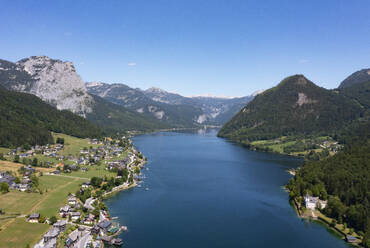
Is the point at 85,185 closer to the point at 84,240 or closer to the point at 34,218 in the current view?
the point at 34,218


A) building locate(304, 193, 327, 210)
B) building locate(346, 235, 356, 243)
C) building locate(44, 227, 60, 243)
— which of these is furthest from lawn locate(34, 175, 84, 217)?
building locate(304, 193, 327, 210)

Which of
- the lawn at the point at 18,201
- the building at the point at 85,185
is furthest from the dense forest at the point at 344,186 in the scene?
the lawn at the point at 18,201

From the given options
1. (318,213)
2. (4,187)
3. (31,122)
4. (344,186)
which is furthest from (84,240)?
(31,122)

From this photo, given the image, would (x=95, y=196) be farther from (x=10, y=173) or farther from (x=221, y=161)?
(x=221, y=161)

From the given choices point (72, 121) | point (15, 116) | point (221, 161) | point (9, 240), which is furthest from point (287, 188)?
point (72, 121)

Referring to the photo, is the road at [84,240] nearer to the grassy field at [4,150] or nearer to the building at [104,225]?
the building at [104,225]

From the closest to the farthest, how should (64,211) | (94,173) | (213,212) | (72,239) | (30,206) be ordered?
1. (72,239)
2. (64,211)
3. (30,206)
4. (213,212)
5. (94,173)

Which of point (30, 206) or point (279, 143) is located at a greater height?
point (279, 143)
